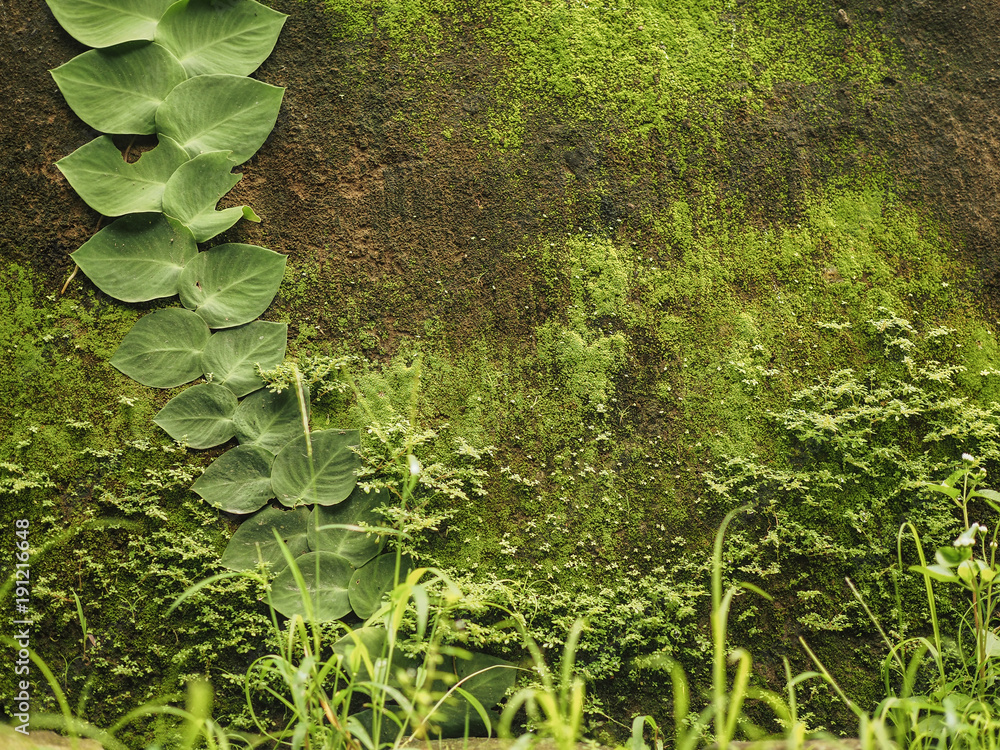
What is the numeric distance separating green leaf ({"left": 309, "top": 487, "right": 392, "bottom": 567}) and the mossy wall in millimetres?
208

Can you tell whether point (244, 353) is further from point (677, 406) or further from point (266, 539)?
point (677, 406)

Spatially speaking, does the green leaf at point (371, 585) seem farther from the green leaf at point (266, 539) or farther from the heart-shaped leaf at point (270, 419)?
the heart-shaped leaf at point (270, 419)

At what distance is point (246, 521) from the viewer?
1.71m

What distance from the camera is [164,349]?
5.87 feet

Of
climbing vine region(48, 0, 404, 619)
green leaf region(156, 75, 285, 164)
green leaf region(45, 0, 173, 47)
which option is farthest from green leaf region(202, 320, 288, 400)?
green leaf region(45, 0, 173, 47)

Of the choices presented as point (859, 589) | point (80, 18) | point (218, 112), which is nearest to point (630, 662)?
point (859, 589)

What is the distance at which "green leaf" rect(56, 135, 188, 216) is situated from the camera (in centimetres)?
180

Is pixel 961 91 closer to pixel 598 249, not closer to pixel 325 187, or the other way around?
pixel 598 249

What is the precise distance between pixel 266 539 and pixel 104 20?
1.65 metres

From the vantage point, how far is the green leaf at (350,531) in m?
1.73

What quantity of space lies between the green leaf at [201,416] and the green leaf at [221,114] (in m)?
0.73

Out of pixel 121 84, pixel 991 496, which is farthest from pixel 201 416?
pixel 991 496

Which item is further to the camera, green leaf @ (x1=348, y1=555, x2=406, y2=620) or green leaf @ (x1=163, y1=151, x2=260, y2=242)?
green leaf @ (x1=163, y1=151, x2=260, y2=242)

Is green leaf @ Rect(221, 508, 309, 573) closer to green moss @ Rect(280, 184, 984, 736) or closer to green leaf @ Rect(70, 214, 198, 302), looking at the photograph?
green moss @ Rect(280, 184, 984, 736)
